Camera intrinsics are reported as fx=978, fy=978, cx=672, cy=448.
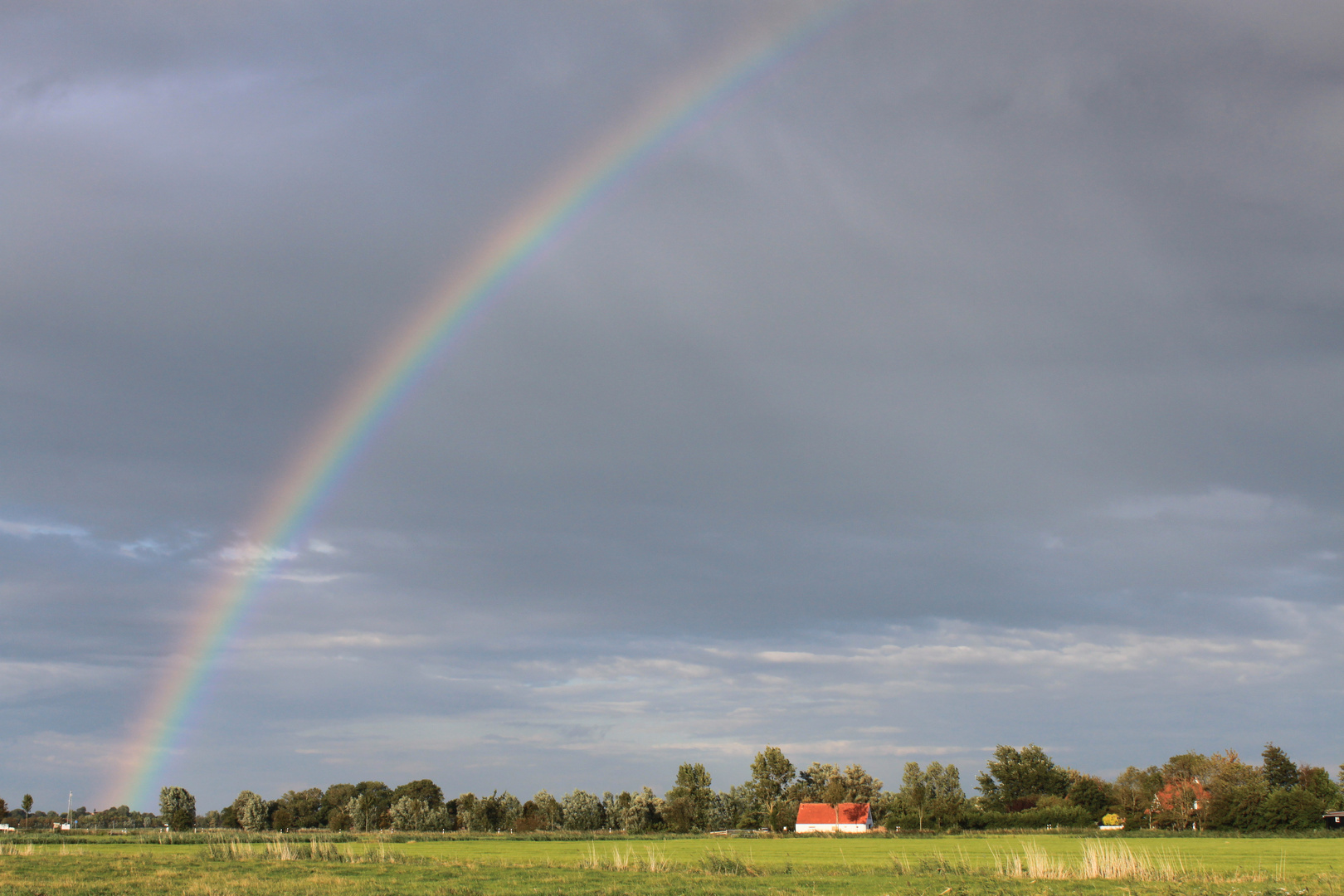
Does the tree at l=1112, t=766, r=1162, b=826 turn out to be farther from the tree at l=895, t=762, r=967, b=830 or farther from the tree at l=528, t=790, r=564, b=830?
the tree at l=528, t=790, r=564, b=830

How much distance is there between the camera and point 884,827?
13438 centimetres

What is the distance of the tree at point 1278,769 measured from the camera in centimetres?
13588

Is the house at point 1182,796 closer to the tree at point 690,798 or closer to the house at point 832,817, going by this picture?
the house at point 832,817

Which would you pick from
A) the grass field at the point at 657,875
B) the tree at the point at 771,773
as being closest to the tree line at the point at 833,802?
the tree at the point at 771,773

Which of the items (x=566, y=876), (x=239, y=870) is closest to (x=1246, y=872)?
(x=566, y=876)

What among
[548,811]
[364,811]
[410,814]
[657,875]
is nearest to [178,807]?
[364,811]

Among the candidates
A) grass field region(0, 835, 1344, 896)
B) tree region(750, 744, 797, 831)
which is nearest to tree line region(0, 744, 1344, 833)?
tree region(750, 744, 797, 831)

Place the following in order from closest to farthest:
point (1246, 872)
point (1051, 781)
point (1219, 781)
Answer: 1. point (1246, 872)
2. point (1219, 781)
3. point (1051, 781)

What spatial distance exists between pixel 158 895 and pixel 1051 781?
16189cm

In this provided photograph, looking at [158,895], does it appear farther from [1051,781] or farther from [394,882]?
[1051,781]

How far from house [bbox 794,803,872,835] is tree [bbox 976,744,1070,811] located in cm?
2833

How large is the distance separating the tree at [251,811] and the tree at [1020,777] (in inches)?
5177

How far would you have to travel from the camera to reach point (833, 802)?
157375mm

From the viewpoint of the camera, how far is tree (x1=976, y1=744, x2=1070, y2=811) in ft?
Answer: 533
